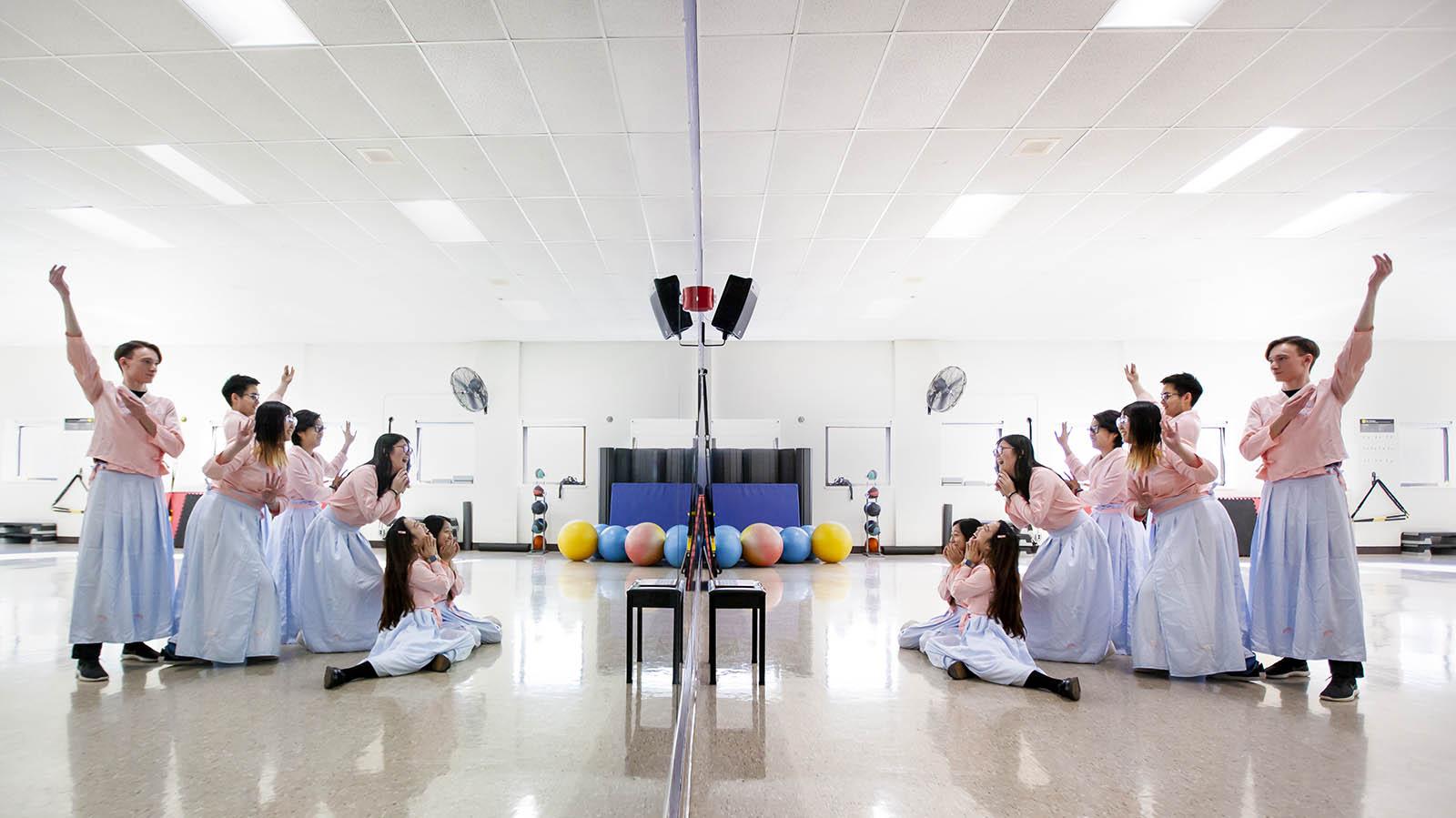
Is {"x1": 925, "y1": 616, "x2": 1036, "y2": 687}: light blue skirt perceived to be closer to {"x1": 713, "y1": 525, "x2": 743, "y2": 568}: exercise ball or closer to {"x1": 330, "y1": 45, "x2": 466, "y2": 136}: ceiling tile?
{"x1": 713, "y1": 525, "x2": 743, "y2": 568}: exercise ball

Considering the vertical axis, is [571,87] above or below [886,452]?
above

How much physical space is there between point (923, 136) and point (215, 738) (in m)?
5.10

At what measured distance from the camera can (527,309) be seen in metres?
1.97

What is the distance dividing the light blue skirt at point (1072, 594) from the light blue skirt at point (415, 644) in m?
3.30

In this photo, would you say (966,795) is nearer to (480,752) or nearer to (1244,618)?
(480,752)

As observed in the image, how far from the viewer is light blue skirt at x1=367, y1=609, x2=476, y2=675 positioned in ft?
12.3

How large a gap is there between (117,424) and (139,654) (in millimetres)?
2112

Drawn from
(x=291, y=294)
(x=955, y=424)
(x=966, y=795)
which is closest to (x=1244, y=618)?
(x=966, y=795)

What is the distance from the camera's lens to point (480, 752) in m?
2.69

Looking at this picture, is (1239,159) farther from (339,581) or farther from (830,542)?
(339,581)

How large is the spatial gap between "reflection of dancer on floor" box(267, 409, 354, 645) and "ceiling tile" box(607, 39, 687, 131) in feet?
8.18

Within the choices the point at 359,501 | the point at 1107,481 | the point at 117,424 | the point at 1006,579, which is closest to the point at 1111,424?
the point at 1107,481

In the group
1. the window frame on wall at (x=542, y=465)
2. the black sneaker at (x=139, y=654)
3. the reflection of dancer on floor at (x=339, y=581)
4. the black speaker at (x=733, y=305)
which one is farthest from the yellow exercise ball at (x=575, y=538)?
the black sneaker at (x=139, y=654)

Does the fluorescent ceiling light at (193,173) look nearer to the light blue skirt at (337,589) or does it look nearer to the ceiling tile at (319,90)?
the ceiling tile at (319,90)
